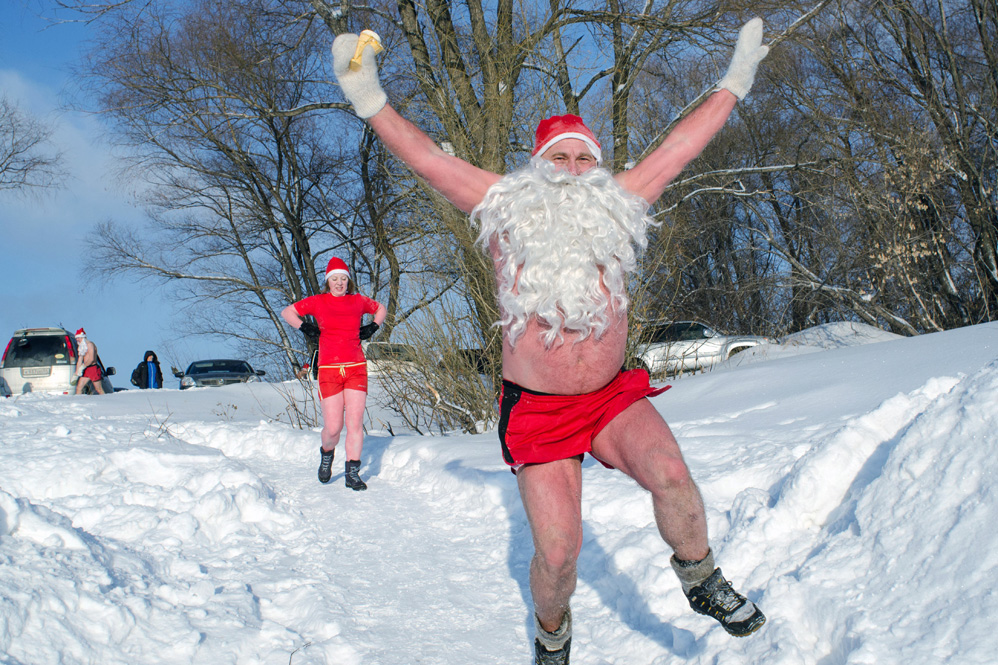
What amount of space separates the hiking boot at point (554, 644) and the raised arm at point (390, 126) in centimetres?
149

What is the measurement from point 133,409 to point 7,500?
20.6ft

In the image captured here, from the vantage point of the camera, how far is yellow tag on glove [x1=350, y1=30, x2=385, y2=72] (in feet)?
7.91

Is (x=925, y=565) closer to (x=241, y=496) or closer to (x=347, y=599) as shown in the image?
(x=347, y=599)

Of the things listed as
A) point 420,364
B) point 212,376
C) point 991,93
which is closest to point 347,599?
point 420,364

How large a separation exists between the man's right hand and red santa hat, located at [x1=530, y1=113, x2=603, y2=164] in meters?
3.56

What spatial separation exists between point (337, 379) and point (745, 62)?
13.5ft

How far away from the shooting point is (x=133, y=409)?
9180 millimetres

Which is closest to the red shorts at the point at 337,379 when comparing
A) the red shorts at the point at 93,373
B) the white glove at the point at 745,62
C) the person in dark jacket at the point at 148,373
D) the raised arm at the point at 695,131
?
the raised arm at the point at 695,131

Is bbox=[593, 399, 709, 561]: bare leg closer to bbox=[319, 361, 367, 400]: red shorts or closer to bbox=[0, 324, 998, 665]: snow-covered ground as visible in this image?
bbox=[0, 324, 998, 665]: snow-covered ground

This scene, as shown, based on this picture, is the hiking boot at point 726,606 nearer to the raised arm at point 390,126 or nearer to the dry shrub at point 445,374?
the raised arm at point 390,126

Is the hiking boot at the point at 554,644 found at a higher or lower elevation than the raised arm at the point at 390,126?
lower

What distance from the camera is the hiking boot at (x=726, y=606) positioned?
2.21m

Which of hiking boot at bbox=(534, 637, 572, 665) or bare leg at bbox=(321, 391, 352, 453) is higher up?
bare leg at bbox=(321, 391, 352, 453)

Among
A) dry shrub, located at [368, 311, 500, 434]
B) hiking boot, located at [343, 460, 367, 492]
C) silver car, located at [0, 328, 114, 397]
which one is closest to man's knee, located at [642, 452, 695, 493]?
hiking boot, located at [343, 460, 367, 492]
